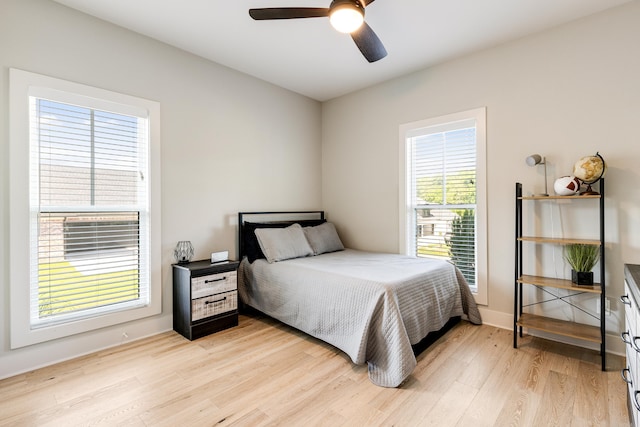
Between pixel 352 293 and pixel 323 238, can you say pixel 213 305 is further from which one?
pixel 323 238

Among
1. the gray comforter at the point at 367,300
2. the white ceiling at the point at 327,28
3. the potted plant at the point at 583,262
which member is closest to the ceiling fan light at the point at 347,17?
the white ceiling at the point at 327,28

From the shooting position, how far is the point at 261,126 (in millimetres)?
3713

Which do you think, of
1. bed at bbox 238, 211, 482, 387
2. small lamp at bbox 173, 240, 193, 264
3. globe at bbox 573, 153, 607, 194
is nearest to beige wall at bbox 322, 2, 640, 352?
globe at bbox 573, 153, 607, 194

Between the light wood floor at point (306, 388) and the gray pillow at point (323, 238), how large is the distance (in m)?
1.28

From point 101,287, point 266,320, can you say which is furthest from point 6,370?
point 266,320

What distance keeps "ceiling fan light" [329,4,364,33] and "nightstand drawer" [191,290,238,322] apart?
242cm

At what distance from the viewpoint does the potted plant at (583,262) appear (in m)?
2.33

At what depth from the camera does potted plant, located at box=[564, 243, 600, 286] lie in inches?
91.7

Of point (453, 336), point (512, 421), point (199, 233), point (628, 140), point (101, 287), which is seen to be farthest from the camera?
point (199, 233)

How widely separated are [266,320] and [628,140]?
11.4ft

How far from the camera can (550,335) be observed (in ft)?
8.77

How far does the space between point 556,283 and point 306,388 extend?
2.10 m

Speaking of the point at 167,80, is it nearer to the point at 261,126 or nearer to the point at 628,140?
the point at 261,126

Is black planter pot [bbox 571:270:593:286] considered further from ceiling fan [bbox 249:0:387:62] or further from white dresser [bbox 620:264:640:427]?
ceiling fan [bbox 249:0:387:62]
